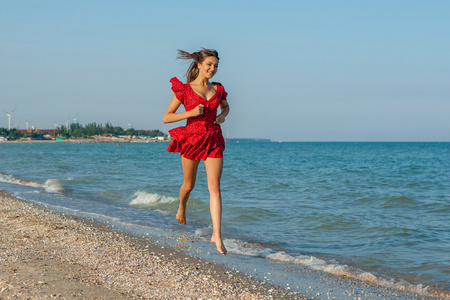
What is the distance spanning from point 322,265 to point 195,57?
10.8 ft

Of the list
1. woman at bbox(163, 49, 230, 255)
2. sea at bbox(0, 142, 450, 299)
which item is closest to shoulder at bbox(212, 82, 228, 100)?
woman at bbox(163, 49, 230, 255)

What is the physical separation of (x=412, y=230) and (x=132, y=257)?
19.8 feet

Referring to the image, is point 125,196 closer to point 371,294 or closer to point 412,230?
point 412,230

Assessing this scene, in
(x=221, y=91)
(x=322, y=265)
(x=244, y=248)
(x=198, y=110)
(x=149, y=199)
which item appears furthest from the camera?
(x=149, y=199)

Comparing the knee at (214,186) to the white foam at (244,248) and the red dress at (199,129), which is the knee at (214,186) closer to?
the red dress at (199,129)

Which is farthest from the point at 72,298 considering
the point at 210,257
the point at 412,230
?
the point at 412,230

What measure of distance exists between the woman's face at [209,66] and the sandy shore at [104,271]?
84.3 inches

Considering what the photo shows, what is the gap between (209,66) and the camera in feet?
15.8

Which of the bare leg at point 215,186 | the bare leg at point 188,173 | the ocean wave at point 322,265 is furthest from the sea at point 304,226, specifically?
the bare leg at point 188,173

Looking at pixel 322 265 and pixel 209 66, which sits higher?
pixel 209 66

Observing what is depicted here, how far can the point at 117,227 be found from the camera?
793 cm

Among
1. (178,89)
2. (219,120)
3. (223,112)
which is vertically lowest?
(219,120)

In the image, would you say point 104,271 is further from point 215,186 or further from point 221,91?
point 221,91

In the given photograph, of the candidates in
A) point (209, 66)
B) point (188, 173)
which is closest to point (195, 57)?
point (209, 66)
